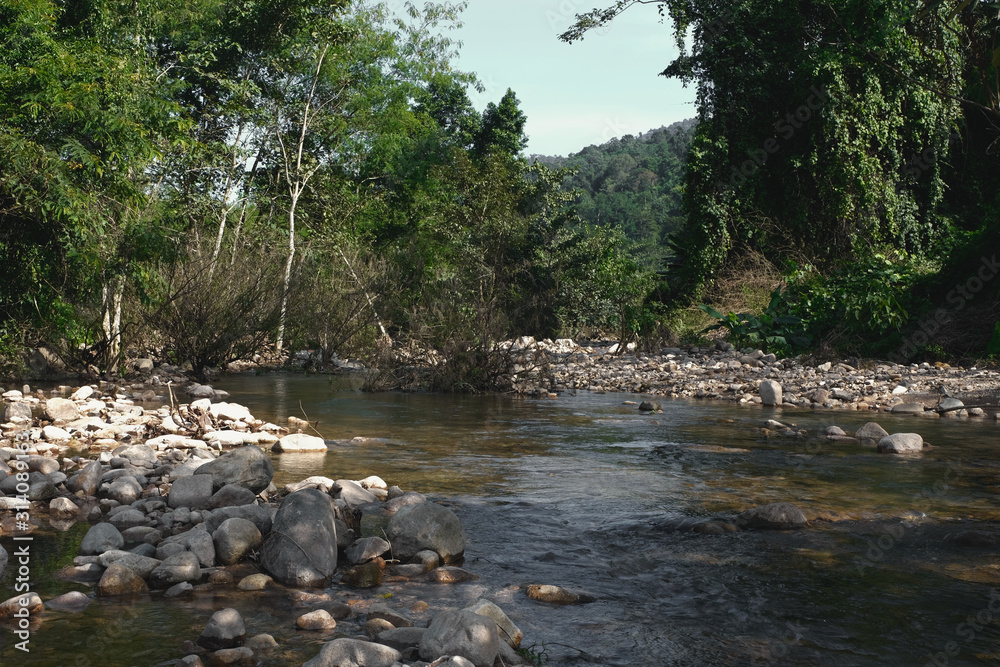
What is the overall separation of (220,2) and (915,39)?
1782cm

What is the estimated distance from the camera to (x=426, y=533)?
3.90 m

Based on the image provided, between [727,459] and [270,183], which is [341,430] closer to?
[727,459]

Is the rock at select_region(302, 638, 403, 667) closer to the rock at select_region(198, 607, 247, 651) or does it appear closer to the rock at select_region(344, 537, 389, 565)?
the rock at select_region(198, 607, 247, 651)

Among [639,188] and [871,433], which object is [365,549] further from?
[639,188]

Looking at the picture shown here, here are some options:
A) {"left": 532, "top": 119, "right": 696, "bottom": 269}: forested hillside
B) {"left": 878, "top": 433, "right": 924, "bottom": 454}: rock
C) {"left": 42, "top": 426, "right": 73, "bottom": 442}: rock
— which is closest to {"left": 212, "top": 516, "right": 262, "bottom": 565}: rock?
{"left": 42, "top": 426, "right": 73, "bottom": 442}: rock

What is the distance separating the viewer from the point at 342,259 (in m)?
18.1

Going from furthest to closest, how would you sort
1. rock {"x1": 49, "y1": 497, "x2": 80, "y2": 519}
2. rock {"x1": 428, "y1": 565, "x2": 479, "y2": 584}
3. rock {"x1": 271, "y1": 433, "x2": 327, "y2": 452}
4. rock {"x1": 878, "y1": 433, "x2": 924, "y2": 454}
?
rock {"x1": 878, "y1": 433, "x2": 924, "y2": 454} < rock {"x1": 271, "y1": 433, "x2": 327, "y2": 452} < rock {"x1": 49, "y1": 497, "x2": 80, "y2": 519} < rock {"x1": 428, "y1": 565, "x2": 479, "y2": 584}

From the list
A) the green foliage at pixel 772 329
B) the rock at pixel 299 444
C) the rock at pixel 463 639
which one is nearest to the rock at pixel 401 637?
the rock at pixel 463 639

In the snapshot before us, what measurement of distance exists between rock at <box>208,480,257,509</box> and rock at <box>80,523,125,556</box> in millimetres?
689

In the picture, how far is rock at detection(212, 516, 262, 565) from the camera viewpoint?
377 cm

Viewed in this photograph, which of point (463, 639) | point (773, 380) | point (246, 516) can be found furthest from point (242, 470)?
point (773, 380)

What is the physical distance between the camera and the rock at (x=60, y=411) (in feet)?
25.1

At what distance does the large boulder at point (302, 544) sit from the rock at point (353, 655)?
38.4 inches

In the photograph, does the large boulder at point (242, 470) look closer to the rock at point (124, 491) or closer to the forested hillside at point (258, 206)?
the rock at point (124, 491)
